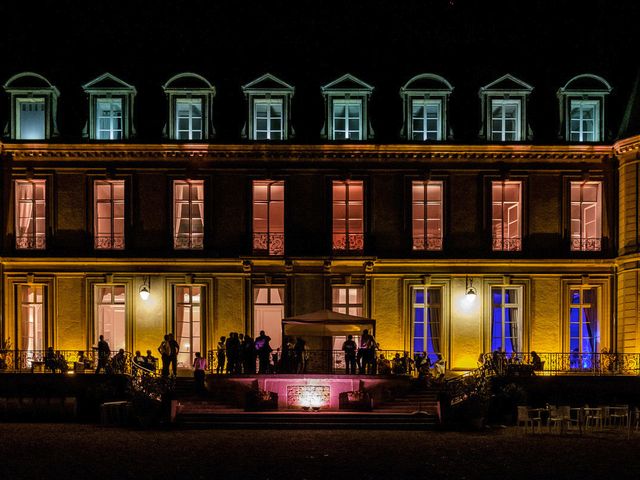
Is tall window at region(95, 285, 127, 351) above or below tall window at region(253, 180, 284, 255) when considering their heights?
below

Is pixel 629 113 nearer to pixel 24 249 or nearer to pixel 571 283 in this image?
pixel 571 283

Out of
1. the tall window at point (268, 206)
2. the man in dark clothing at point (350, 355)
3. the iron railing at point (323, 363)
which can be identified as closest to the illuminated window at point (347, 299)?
the iron railing at point (323, 363)

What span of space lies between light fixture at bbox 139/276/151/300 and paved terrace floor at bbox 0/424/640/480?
7.41m

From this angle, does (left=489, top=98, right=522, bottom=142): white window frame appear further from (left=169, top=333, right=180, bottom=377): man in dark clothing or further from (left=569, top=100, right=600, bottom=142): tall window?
(left=169, top=333, right=180, bottom=377): man in dark clothing

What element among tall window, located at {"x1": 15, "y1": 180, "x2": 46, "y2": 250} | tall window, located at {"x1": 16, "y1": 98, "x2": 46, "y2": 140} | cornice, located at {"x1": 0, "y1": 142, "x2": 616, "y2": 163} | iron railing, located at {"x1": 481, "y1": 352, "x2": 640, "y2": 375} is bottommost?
iron railing, located at {"x1": 481, "y1": 352, "x2": 640, "y2": 375}

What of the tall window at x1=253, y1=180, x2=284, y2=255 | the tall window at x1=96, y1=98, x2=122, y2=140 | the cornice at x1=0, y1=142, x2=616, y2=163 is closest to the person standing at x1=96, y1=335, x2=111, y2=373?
the tall window at x1=253, y1=180, x2=284, y2=255

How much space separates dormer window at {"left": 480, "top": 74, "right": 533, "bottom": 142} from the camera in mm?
29906

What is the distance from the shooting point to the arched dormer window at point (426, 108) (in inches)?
1176

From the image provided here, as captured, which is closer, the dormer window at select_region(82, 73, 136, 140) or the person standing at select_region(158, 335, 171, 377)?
the person standing at select_region(158, 335, 171, 377)

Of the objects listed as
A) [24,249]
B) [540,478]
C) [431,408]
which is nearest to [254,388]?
[431,408]

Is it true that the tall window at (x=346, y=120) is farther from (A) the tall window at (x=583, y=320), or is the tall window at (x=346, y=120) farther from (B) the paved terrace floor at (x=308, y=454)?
(B) the paved terrace floor at (x=308, y=454)

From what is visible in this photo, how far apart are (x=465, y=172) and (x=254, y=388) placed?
32.9 feet

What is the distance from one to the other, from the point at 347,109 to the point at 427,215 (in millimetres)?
4147

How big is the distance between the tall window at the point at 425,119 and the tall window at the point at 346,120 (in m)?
1.69
